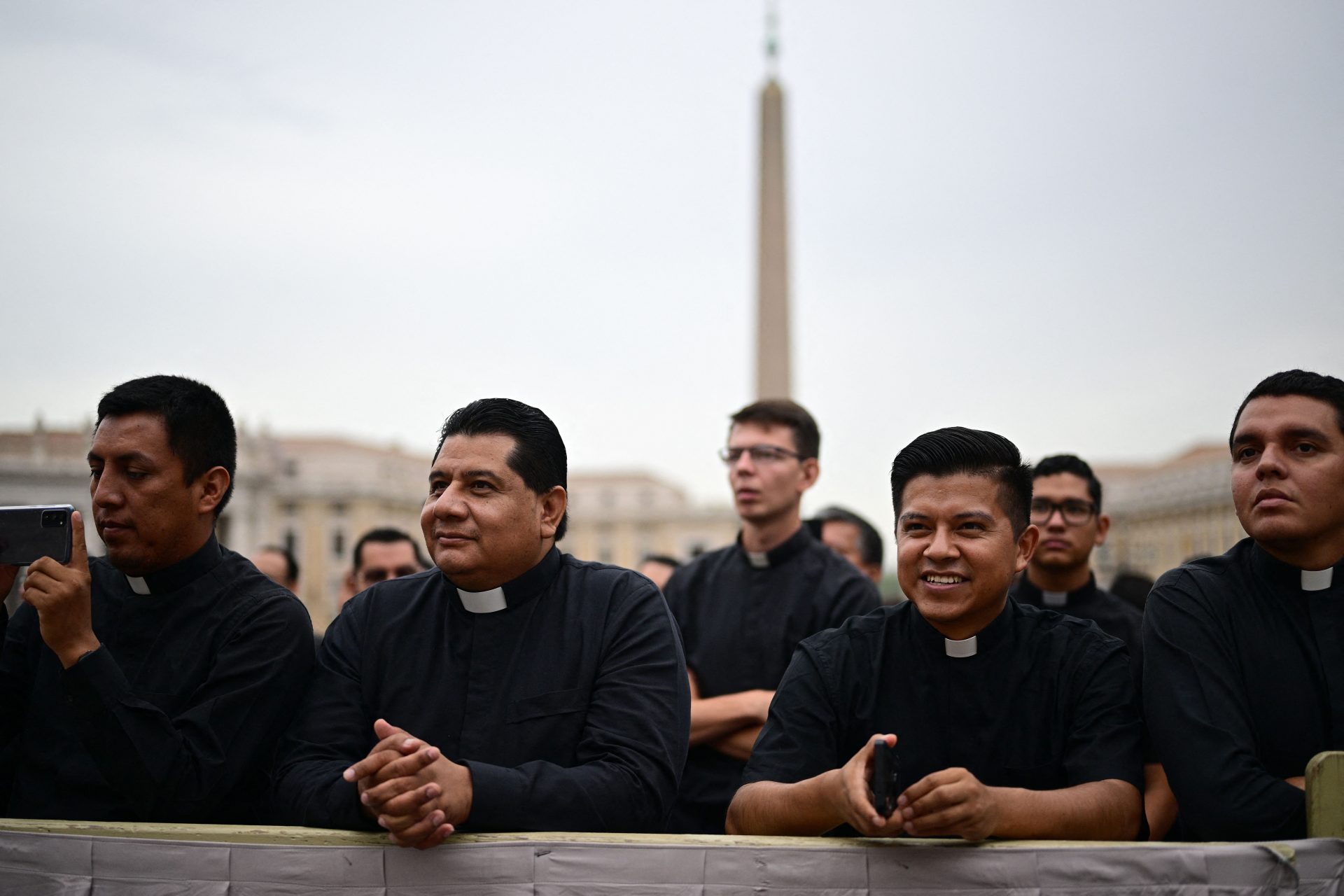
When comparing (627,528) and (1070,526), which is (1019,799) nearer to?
(1070,526)

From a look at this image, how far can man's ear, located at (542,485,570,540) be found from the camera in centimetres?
323

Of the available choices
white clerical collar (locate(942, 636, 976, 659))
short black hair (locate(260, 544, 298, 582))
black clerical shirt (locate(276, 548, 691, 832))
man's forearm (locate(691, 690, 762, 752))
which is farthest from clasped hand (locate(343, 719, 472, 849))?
short black hair (locate(260, 544, 298, 582))

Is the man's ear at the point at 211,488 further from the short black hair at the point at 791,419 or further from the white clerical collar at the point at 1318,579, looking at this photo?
the white clerical collar at the point at 1318,579

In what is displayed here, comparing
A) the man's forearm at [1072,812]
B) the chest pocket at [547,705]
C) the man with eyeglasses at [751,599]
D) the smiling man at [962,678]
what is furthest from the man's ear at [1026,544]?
the man with eyeglasses at [751,599]

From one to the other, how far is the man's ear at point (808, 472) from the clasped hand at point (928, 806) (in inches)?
118

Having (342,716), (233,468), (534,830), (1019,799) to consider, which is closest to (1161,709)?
(1019,799)

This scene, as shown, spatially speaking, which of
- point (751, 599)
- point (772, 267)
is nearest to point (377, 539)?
point (751, 599)

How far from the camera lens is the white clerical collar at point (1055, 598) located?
5473 millimetres

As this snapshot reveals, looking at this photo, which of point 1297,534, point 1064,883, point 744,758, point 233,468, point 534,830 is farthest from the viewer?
point 744,758

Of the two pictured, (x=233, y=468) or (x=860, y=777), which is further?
(x=233, y=468)

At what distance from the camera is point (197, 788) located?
2873 millimetres

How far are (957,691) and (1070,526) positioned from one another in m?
2.55

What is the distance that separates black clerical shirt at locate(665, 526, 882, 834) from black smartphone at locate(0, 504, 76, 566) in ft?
8.37

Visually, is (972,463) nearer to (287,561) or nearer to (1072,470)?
(1072,470)
